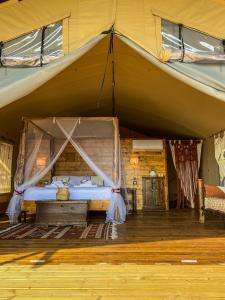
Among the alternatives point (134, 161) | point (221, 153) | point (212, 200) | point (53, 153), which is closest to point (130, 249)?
point (212, 200)

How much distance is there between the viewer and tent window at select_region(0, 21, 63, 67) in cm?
349

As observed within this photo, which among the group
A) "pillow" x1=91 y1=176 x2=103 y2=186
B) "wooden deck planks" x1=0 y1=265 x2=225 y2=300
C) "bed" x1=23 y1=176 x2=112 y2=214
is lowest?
"wooden deck planks" x1=0 y1=265 x2=225 y2=300

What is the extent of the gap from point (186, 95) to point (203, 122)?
1.81 m

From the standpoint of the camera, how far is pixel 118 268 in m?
A: 2.51

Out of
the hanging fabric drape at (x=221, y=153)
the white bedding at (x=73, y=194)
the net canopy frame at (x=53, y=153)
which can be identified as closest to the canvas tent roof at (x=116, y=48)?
the net canopy frame at (x=53, y=153)

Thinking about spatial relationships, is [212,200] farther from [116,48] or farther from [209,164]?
[116,48]

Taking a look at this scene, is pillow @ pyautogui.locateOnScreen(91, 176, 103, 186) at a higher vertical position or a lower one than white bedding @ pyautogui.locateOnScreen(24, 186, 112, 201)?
higher

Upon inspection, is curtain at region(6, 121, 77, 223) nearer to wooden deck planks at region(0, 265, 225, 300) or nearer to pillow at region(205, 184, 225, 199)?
wooden deck planks at region(0, 265, 225, 300)

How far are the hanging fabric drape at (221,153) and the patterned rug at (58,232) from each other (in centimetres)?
360

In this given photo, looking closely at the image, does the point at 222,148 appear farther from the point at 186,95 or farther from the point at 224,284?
the point at 224,284

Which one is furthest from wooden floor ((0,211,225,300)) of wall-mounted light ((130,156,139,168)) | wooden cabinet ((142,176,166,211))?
wall-mounted light ((130,156,139,168))

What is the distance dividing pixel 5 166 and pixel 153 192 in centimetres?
453

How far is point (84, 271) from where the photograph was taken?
2432 mm

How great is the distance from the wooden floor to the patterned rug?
11.4 inches
